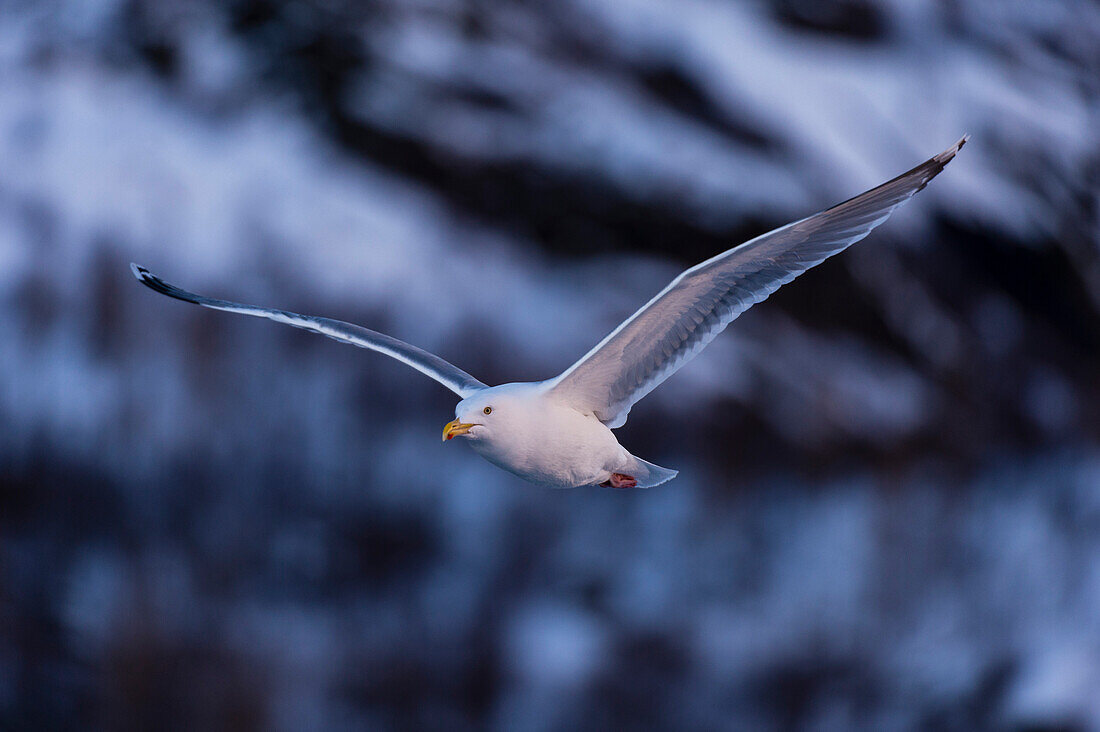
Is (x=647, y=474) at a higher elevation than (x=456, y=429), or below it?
higher

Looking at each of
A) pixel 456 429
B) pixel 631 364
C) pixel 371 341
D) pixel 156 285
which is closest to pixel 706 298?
pixel 631 364

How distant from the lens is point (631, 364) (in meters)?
3.64

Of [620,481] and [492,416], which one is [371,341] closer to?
[492,416]

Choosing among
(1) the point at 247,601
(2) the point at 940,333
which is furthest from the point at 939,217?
(1) the point at 247,601

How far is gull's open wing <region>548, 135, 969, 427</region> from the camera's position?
3.10m

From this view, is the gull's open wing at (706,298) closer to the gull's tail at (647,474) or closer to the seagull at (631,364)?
the seagull at (631,364)

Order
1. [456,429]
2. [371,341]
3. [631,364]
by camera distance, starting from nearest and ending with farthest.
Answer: [456,429]
[631,364]
[371,341]

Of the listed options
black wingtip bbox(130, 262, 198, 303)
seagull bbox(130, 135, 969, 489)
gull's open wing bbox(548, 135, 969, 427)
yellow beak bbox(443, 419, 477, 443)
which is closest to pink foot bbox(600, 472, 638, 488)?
seagull bbox(130, 135, 969, 489)

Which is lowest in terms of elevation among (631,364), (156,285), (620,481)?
(620,481)

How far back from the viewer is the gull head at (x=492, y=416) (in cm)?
326

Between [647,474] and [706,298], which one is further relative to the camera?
[647,474]

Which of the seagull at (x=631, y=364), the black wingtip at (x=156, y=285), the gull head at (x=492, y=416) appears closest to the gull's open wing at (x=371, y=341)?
the seagull at (x=631, y=364)

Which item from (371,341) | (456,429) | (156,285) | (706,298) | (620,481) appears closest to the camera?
(456,429)

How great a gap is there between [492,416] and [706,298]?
0.78m
